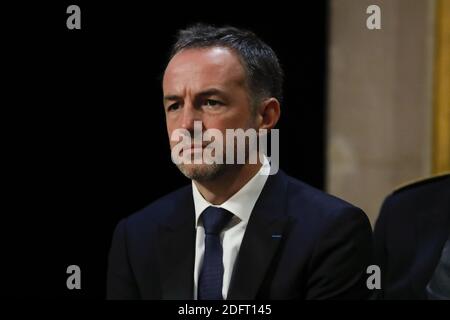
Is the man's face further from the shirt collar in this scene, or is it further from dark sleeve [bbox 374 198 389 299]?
dark sleeve [bbox 374 198 389 299]

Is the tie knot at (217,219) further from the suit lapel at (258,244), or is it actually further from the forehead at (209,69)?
the forehead at (209,69)

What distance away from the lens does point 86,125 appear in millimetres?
1205

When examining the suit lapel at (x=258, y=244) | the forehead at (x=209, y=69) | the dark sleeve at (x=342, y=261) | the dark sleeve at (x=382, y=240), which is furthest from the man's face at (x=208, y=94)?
the dark sleeve at (x=382, y=240)

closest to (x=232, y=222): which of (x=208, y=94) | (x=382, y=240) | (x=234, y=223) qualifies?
(x=234, y=223)

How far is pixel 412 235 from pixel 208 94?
539 millimetres

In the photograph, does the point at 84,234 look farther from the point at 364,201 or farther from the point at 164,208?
the point at 364,201

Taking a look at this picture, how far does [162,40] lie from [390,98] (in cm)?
54

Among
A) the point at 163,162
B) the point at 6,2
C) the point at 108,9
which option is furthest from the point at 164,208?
the point at 6,2

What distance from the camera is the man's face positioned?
42.0 inches

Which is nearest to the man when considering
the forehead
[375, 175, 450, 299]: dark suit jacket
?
the forehead

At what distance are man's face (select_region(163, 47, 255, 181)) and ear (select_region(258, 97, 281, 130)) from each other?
3cm

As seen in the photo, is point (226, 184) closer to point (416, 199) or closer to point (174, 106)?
→ point (174, 106)

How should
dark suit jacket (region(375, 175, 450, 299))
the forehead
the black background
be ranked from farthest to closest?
1. dark suit jacket (region(375, 175, 450, 299))
2. the black background
3. the forehead

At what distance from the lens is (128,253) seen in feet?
3.83
